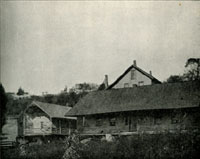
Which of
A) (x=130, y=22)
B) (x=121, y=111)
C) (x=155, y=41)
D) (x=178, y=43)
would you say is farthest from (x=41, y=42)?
(x=121, y=111)

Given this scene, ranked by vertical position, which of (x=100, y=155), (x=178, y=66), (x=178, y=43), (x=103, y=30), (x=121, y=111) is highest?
(x=103, y=30)

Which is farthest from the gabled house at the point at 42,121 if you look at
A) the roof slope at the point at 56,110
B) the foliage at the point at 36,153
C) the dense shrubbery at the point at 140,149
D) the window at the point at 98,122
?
the dense shrubbery at the point at 140,149

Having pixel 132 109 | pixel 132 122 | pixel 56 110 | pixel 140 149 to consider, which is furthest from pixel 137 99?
pixel 140 149

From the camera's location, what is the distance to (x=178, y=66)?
5.34 m

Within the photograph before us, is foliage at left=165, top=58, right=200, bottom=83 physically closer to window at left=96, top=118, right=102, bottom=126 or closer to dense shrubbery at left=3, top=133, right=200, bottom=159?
dense shrubbery at left=3, top=133, right=200, bottom=159

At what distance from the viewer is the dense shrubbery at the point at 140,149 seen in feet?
16.9

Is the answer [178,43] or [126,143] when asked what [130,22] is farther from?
[126,143]

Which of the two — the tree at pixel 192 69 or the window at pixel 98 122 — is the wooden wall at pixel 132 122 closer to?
the window at pixel 98 122

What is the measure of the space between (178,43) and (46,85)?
115 inches

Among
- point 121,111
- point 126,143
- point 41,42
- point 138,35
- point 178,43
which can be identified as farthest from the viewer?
point 121,111

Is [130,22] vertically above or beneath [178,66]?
above

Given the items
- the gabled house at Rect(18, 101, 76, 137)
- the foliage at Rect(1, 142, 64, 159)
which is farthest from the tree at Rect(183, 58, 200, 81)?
the gabled house at Rect(18, 101, 76, 137)

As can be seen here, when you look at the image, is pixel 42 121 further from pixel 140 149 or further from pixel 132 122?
pixel 140 149

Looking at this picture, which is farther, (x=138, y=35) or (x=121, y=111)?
(x=121, y=111)
